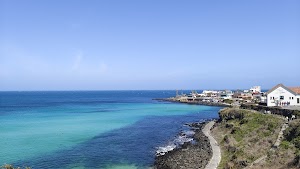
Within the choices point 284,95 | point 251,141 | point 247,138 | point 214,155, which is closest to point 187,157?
point 214,155

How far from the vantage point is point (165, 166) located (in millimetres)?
36500

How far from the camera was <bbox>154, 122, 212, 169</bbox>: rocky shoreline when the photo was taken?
1426 inches

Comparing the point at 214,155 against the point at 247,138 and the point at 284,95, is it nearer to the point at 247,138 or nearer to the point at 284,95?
the point at 247,138

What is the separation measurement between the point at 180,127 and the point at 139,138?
699 inches

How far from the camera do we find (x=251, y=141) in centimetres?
4084

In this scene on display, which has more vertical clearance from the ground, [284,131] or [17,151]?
[284,131]

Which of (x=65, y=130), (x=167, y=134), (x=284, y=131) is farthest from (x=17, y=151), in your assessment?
(x=284, y=131)

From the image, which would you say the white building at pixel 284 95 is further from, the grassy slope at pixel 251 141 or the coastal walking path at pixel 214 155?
the coastal walking path at pixel 214 155

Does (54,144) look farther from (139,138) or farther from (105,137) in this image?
(139,138)

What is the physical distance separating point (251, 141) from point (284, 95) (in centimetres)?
2338

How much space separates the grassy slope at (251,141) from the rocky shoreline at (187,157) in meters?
2.29

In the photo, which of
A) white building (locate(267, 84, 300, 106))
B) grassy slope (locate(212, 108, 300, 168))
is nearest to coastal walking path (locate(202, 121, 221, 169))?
grassy slope (locate(212, 108, 300, 168))

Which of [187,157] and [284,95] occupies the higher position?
[284,95]

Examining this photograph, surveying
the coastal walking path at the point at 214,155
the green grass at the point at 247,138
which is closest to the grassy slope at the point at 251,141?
the green grass at the point at 247,138
